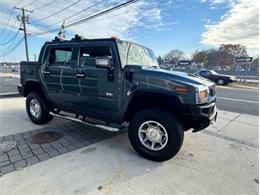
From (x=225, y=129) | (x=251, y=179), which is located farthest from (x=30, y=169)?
(x=225, y=129)

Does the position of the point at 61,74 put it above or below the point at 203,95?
above

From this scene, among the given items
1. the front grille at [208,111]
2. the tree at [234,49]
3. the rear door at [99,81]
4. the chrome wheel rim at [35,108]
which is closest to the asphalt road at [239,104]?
the front grille at [208,111]

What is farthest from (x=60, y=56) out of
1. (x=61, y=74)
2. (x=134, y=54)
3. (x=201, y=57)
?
(x=201, y=57)

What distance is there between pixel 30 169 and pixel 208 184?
2471 millimetres

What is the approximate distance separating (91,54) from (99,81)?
660 millimetres

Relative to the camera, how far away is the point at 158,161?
300 centimetres

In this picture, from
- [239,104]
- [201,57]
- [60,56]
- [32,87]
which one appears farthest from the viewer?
[201,57]

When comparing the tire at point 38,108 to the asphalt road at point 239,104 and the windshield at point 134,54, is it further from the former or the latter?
the asphalt road at point 239,104

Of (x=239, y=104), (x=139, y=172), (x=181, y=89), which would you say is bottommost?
(x=239, y=104)

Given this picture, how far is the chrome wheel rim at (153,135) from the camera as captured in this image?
3006 mm

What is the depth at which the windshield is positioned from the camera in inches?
132

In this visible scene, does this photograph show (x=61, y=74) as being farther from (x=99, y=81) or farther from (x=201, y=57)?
(x=201, y=57)

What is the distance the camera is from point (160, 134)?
9.91ft

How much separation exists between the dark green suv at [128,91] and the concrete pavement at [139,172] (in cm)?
35
